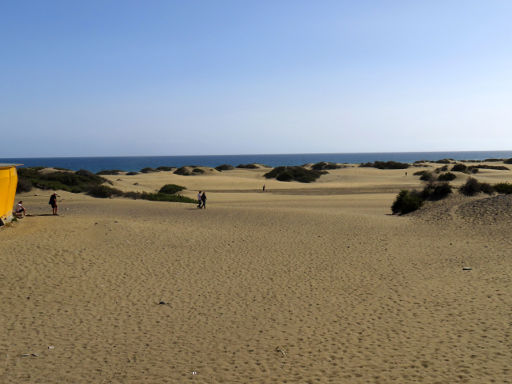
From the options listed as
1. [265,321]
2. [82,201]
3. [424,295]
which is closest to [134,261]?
[265,321]

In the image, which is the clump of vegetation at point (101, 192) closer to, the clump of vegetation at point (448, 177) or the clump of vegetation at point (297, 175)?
the clump of vegetation at point (297, 175)

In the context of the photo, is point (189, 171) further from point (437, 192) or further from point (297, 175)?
point (437, 192)

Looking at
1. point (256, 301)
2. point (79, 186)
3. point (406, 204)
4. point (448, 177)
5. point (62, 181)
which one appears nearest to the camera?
point (256, 301)

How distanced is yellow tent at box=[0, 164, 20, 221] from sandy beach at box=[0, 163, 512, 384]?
31.3 inches

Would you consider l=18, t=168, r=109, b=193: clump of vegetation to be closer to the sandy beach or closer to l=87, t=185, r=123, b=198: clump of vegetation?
l=87, t=185, r=123, b=198: clump of vegetation

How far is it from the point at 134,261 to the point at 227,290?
400 cm

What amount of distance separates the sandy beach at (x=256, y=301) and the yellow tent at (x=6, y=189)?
80 centimetres

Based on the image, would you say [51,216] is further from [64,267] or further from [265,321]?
[265,321]

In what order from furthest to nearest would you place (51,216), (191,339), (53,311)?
(51,216)
(53,311)
(191,339)

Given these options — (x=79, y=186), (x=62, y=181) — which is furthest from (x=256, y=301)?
(x=62, y=181)

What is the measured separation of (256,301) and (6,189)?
35.3 ft

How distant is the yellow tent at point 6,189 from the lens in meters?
15.9

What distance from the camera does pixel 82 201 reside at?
1072 inches

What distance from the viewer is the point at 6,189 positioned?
53.4ft
